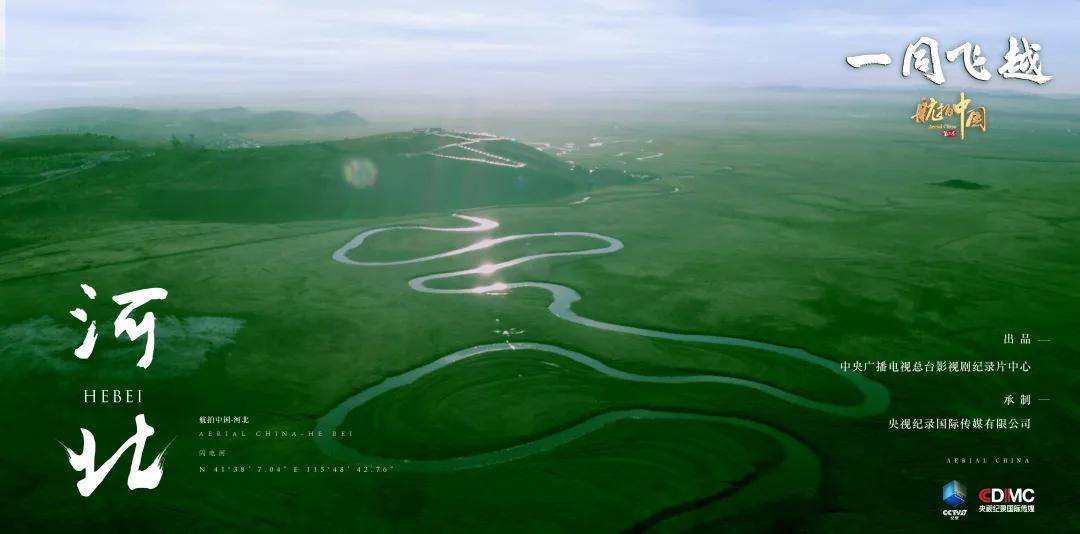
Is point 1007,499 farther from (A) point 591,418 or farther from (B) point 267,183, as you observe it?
(B) point 267,183

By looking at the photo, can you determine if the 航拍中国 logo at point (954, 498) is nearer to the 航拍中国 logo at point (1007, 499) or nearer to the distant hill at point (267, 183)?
the 航拍中国 logo at point (1007, 499)

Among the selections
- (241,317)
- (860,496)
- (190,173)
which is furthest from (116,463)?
(190,173)

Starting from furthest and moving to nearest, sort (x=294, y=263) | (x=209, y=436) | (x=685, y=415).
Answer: (x=294, y=263)
(x=685, y=415)
(x=209, y=436)

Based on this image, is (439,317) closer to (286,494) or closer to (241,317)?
(241,317)

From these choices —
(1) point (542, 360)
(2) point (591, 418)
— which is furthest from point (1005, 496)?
(1) point (542, 360)

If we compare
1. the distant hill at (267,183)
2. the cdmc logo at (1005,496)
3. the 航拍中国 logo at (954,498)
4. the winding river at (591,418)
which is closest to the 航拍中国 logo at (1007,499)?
the cdmc logo at (1005,496)
